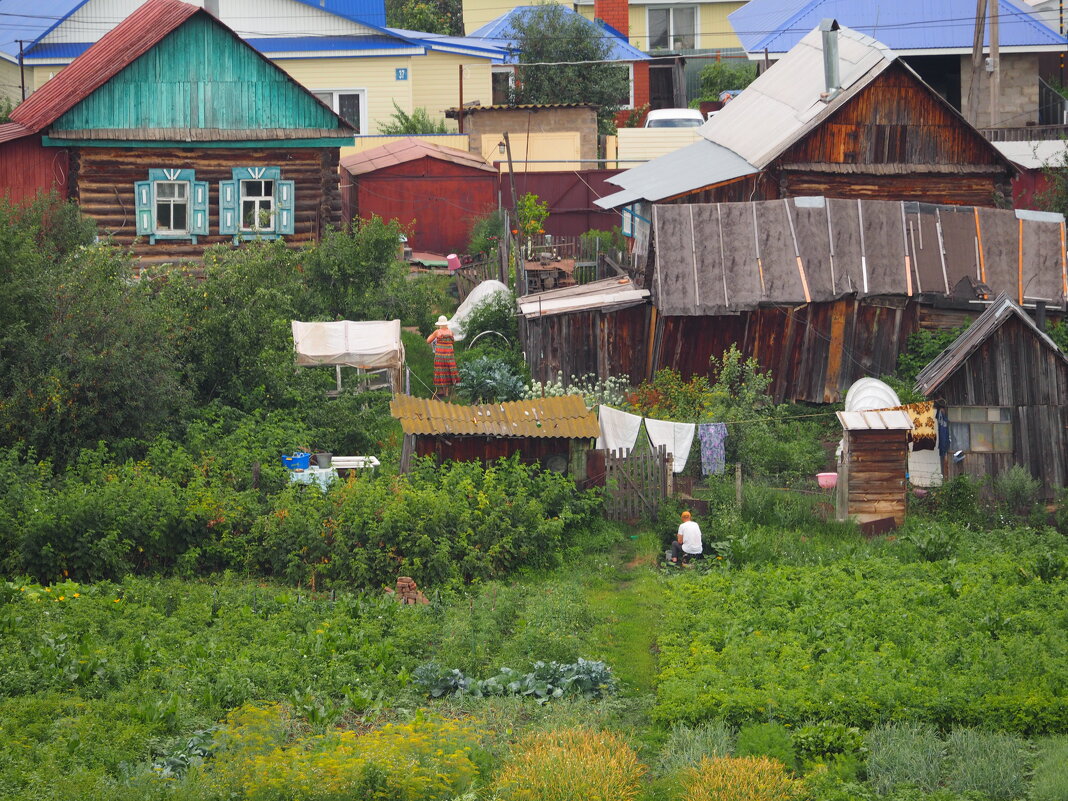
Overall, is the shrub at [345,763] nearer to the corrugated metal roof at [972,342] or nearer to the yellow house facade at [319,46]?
the corrugated metal roof at [972,342]

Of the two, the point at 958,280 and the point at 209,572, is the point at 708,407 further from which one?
the point at 209,572

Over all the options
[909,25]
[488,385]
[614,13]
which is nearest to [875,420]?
[488,385]

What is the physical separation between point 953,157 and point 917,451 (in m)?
9.13

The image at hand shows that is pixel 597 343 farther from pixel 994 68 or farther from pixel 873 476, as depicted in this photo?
pixel 994 68

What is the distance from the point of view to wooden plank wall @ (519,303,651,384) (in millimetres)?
24703

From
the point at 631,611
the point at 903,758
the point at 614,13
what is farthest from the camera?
the point at 614,13

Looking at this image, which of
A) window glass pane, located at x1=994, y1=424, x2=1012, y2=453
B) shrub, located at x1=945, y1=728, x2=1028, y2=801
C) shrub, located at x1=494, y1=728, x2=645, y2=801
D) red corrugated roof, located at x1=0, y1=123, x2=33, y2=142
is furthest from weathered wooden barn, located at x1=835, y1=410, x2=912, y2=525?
red corrugated roof, located at x1=0, y1=123, x2=33, y2=142

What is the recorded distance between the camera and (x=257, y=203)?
2900cm

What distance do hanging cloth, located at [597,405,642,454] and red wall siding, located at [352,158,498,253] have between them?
1504cm

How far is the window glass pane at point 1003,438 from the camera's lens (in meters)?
20.1

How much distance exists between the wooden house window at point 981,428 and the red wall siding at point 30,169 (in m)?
17.2

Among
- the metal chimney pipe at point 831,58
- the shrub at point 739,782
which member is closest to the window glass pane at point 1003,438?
the metal chimney pipe at point 831,58

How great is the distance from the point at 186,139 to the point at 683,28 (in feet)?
92.5

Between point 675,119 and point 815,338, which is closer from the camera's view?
point 815,338
